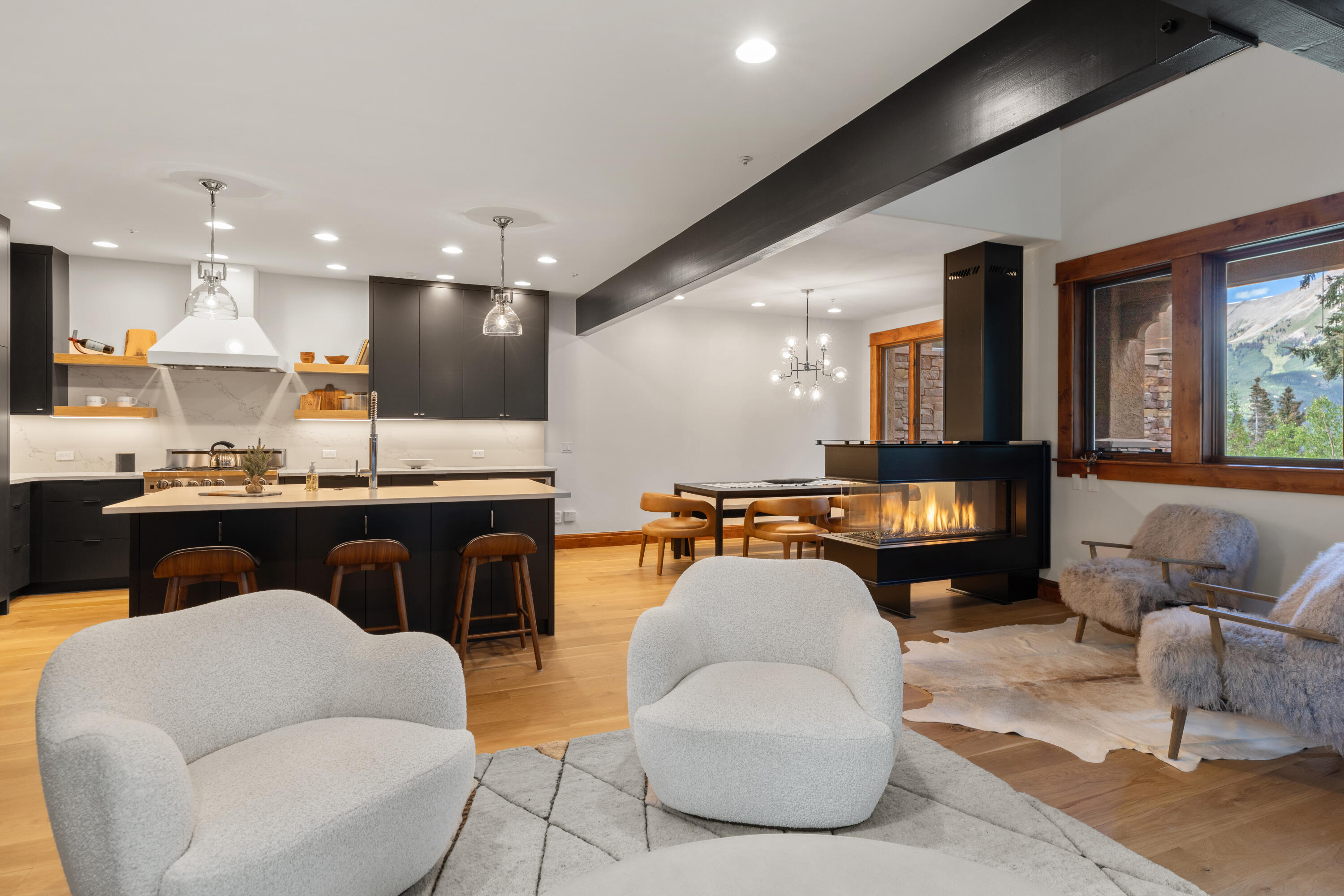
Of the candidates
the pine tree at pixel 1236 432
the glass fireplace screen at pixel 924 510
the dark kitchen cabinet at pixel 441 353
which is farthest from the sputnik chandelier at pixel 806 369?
the pine tree at pixel 1236 432

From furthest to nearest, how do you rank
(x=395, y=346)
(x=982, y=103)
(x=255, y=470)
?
1. (x=395, y=346)
2. (x=255, y=470)
3. (x=982, y=103)

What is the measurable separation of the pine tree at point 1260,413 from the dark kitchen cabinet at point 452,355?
5475 mm

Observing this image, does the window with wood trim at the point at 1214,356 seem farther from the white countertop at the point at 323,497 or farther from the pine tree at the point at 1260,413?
the white countertop at the point at 323,497

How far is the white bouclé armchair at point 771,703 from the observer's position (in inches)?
79.0

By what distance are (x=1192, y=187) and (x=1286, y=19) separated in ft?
10.3

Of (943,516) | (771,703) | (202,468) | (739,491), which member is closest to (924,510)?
(943,516)

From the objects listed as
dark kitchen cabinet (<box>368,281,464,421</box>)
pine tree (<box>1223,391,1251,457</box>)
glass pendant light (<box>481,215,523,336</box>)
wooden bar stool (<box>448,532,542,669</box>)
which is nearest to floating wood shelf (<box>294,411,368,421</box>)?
dark kitchen cabinet (<box>368,281,464,421</box>)

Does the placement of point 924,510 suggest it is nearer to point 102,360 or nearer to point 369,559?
point 369,559

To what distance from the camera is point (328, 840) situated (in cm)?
149

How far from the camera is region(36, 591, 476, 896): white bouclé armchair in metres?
1.36

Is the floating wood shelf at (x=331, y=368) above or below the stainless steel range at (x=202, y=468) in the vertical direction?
above

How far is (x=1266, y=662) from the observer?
8.11ft

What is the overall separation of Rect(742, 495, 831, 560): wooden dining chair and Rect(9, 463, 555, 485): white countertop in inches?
79.0

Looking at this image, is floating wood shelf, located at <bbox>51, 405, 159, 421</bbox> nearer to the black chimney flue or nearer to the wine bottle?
the wine bottle
